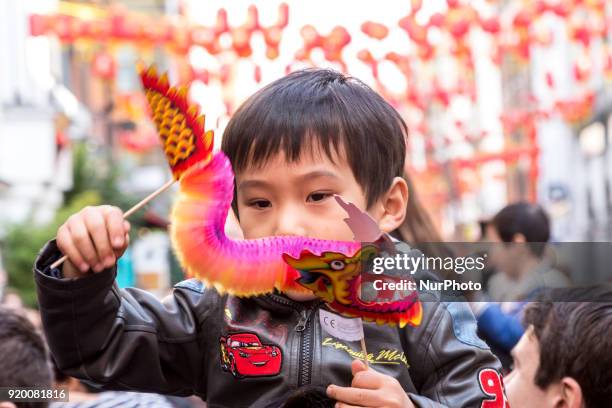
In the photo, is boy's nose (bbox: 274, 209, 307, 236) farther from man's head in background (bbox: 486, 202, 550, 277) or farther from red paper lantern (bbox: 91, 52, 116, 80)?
red paper lantern (bbox: 91, 52, 116, 80)

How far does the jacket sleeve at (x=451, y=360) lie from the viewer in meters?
1.73

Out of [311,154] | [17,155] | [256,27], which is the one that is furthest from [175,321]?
[17,155]

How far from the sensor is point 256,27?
8688mm

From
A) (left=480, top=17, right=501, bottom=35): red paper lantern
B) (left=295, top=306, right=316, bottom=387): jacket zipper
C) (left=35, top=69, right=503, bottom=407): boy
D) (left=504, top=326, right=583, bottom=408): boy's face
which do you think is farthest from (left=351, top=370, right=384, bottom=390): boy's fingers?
(left=480, top=17, right=501, bottom=35): red paper lantern

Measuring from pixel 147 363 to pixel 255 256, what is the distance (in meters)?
0.36

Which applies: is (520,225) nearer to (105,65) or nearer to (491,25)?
(491,25)

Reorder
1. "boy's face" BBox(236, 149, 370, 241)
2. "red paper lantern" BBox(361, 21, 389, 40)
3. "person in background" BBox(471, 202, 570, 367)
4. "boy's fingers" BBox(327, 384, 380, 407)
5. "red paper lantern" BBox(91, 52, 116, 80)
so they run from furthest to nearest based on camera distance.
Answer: "red paper lantern" BBox(91, 52, 116, 80)
"red paper lantern" BBox(361, 21, 389, 40)
"boy's face" BBox(236, 149, 370, 241)
"person in background" BBox(471, 202, 570, 367)
"boy's fingers" BBox(327, 384, 380, 407)

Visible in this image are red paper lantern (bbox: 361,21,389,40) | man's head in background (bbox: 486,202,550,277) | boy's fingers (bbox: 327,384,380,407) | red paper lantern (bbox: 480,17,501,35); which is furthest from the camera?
red paper lantern (bbox: 480,17,501,35)

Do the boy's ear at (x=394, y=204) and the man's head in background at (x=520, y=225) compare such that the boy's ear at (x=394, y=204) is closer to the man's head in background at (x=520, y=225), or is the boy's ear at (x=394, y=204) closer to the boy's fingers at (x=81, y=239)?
the boy's fingers at (x=81, y=239)

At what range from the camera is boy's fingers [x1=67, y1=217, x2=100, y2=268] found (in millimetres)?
1597

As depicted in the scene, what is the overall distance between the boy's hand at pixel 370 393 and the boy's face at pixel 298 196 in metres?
0.29

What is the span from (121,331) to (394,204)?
0.59 metres

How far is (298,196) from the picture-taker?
178 centimetres

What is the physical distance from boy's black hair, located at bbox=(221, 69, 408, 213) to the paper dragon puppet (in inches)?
7.6
